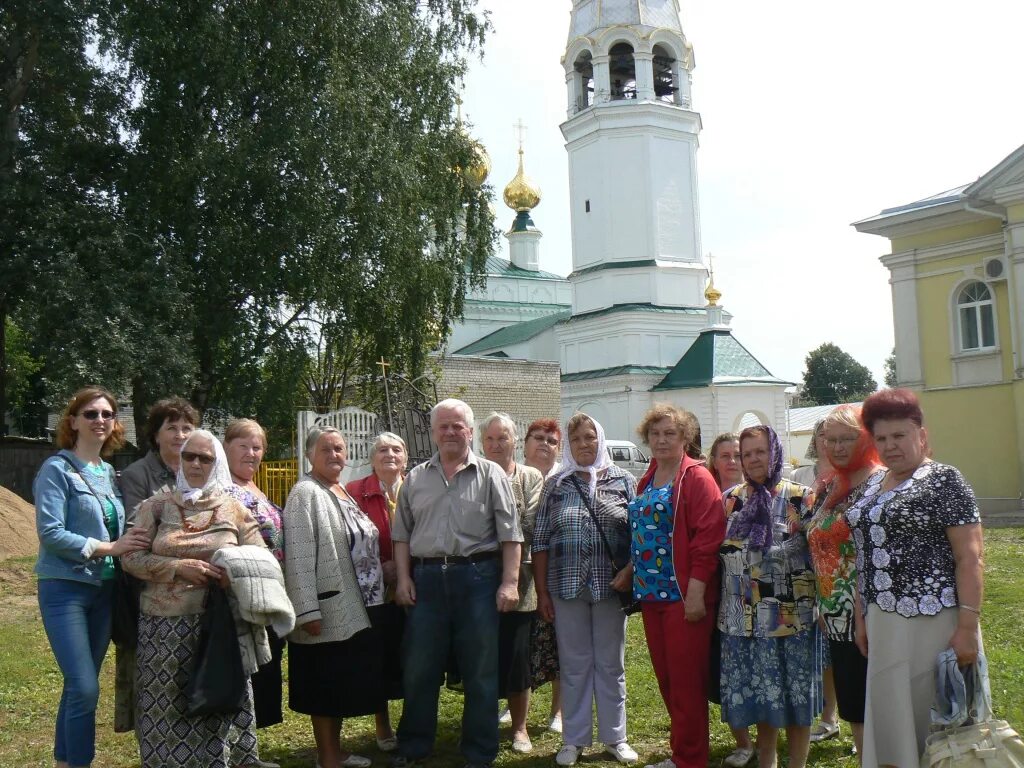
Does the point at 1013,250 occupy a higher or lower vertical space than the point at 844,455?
higher

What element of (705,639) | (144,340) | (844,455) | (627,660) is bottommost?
(627,660)

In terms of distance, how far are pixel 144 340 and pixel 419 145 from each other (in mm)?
5720

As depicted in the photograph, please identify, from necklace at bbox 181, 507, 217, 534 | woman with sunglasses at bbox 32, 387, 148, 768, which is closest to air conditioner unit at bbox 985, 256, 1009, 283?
necklace at bbox 181, 507, 217, 534

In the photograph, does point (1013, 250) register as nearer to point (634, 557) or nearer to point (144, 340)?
point (144, 340)

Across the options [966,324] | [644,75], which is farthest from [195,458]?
[644,75]

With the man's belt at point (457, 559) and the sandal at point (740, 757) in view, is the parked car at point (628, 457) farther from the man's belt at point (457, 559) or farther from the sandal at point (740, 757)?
the man's belt at point (457, 559)

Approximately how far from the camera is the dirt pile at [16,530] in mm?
12102

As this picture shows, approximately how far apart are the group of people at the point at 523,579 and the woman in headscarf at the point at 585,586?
11 mm

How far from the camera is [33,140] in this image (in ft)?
51.0

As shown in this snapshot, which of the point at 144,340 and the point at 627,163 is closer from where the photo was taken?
the point at 144,340

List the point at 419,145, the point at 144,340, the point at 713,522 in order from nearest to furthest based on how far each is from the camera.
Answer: the point at 713,522
the point at 144,340
the point at 419,145

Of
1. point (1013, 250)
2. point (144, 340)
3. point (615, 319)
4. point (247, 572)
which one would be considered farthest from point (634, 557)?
point (615, 319)

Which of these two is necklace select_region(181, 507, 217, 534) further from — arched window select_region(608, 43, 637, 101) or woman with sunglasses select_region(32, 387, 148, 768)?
arched window select_region(608, 43, 637, 101)

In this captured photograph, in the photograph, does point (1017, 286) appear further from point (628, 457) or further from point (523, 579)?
point (523, 579)
